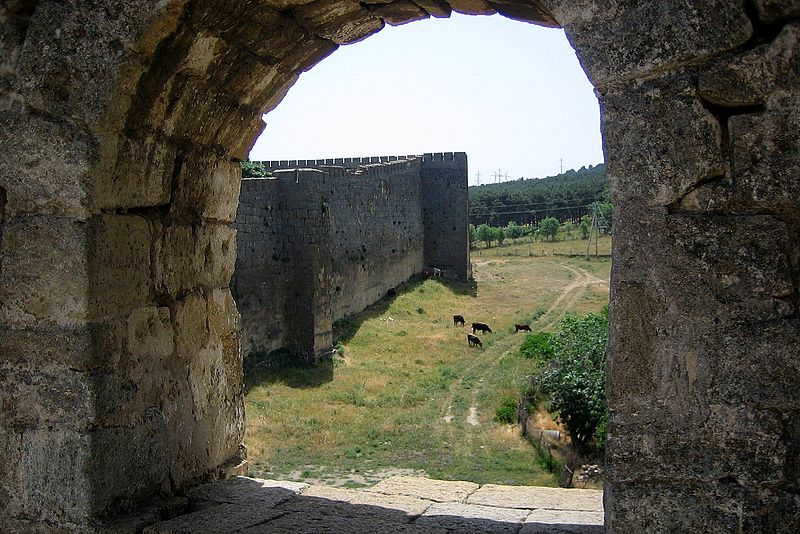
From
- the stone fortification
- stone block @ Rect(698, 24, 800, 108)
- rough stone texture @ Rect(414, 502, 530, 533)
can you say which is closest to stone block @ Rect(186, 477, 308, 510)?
rough stone texture @ Rect(414, 502, 530, 533)

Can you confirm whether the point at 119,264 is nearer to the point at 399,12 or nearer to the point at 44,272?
the point at 44,272

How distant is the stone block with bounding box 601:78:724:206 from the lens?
225cm

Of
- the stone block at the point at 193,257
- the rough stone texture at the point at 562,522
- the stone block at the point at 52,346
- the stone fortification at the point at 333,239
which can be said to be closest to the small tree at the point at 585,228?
the stone fortification at the point at 333,239

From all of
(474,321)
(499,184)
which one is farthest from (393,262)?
(499,184)

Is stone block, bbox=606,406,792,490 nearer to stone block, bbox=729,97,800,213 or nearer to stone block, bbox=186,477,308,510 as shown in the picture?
stone block, bbox=729,97,800,213

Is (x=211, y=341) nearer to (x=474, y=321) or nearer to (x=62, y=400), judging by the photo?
(x=62, y=400)

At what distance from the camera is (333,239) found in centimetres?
2248

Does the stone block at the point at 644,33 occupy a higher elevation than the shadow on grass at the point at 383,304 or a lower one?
higher

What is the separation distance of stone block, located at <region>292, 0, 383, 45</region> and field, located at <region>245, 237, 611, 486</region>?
268 inches

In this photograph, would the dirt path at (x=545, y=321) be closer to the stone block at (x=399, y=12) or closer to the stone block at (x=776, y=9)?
the stone block at (x=399, y=12)

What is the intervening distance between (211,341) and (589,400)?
895cm

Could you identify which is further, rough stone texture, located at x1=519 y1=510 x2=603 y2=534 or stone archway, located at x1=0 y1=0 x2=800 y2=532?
rough stone texture, located at x1=519 y1=510 x2=603 y2=534

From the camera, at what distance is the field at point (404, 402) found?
34.3 feet

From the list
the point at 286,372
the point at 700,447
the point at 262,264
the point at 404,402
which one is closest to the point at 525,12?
the point at 700,447
